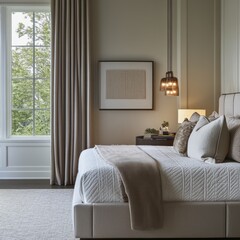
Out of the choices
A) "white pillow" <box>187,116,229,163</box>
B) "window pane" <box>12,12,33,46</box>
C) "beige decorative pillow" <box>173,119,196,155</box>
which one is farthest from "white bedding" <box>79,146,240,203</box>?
"window pane" <box>12,12,33,46</box>

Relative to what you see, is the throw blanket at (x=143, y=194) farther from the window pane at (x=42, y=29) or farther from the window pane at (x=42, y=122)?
the window pane at (x=42, y=29)

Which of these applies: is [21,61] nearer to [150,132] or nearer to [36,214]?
[150,132]

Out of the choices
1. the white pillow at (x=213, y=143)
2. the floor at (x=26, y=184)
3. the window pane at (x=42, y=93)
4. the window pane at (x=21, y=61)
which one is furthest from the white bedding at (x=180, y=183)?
the window pane at (x=21, y=61)

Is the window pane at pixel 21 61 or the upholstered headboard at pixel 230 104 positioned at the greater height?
the window pane at pixel 21 61

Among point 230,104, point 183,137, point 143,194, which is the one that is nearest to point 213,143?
point 183,137

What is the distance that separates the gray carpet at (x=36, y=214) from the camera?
2949mm

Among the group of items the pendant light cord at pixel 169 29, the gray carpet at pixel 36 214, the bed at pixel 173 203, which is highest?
the pendant light cord at pixel 169 29

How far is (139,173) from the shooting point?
255 cm

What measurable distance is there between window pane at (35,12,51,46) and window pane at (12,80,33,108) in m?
0.68

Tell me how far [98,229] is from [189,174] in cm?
84

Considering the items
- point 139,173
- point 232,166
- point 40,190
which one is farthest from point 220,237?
point 40,190

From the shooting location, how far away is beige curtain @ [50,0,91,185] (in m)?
4.98

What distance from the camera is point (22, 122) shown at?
5.39 m

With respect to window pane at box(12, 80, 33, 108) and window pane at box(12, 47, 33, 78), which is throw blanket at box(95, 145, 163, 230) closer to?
window pane at box(12, 80, 33, 108)
